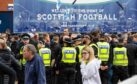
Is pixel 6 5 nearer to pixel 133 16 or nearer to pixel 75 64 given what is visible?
pixel 133 16

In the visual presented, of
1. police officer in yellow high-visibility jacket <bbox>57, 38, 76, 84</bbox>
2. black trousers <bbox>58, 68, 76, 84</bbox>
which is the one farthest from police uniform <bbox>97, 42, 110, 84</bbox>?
black trousers <bbox>58, 68, 76, 84</bbox>

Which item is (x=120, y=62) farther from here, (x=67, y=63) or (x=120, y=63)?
(x=67, y=63)

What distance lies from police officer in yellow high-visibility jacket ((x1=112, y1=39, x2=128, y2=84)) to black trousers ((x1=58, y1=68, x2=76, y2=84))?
1.24 metres

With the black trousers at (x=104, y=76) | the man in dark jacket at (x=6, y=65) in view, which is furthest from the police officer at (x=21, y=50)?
the man in dark jacket at (x=6, y=65)

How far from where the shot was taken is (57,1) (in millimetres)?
16500

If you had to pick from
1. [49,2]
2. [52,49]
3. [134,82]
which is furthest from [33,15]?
[134,82]

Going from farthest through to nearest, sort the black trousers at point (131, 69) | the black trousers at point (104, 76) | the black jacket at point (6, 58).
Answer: the black trousers at point (131, 69) < the black trousers at point (104, 76) < the black jacket at point (6, 58)

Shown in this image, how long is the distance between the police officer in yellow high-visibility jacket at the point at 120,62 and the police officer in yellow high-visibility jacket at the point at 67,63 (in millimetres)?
1212

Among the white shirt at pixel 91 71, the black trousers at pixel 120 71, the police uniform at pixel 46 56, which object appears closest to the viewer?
the white shirt at pixel 91 71

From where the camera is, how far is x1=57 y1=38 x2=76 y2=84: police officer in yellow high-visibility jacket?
13203 mm

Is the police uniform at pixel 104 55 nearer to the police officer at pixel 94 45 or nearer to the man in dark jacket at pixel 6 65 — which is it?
the police officer at pixel 94 45

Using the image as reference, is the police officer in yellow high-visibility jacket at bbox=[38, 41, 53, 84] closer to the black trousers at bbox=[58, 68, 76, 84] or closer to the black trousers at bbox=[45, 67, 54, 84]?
the black trousers at bbox=[45, 67, 54, 84]

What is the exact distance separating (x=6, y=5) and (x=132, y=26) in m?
22.3

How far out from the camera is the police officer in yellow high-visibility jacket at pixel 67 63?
43.3 ft
